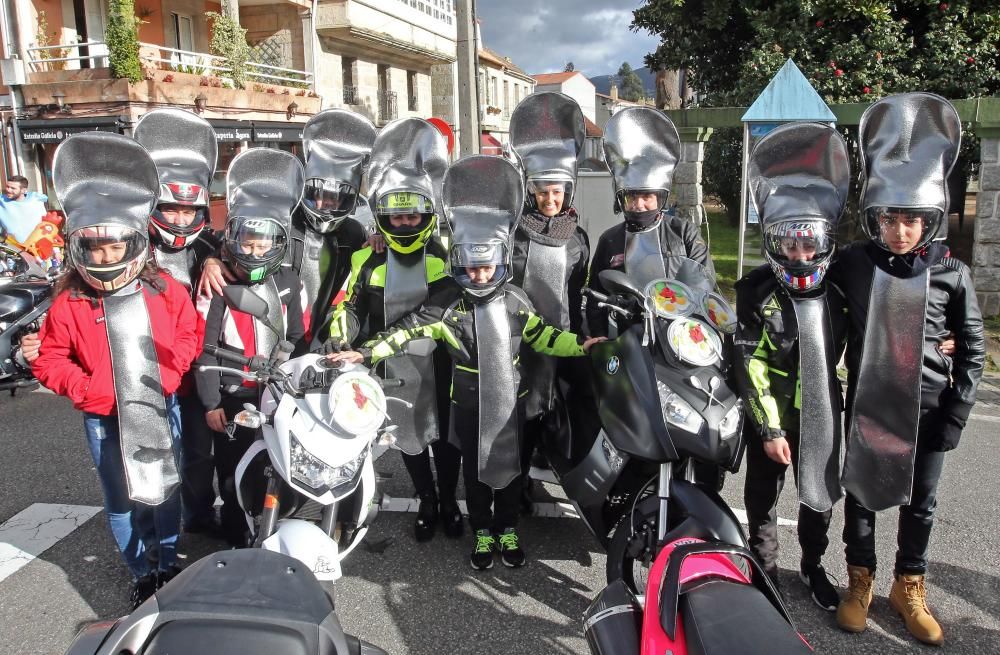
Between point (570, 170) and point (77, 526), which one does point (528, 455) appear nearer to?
point (570, 170)

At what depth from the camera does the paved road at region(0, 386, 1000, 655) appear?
312 centimetres

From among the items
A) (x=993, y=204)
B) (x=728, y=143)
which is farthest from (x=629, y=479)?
(x=728, y=143)

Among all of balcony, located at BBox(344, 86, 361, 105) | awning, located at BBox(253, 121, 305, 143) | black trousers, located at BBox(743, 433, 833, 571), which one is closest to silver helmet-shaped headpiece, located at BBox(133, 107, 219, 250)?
black trousers, located at BBox(743, 433, 833, 571)

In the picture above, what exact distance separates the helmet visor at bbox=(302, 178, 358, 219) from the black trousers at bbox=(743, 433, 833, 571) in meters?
2.49

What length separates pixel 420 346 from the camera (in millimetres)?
3582

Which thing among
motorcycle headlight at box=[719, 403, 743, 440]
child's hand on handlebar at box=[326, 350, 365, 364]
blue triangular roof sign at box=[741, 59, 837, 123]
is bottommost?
motorcycle headlight at box=[719, 403, 743, 440]

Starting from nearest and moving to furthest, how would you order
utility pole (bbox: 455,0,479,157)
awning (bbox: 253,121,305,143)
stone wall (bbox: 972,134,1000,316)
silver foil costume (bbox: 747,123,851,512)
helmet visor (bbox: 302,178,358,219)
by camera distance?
silver foil costume (bbox: 747,123,851,512) < helmet visor (bbox: 302,178,358,219) < stone wall (bbox: 972,134,1000,316) < utility pole (bbox: 455,0,479,157) < awning (bbox: 253,121,305,143)

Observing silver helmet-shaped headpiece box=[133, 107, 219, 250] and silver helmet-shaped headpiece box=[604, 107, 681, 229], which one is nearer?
silver helmet-shaped headpiece box=[133, 107, 219, 250]

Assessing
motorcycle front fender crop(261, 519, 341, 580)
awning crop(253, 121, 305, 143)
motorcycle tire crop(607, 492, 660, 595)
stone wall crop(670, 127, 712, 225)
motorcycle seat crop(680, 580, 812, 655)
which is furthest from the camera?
awning crop(253, 121, 305, 143)

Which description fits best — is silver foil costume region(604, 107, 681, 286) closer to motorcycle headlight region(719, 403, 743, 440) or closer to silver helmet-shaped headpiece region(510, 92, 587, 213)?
silver helmet-shaped headpiece region(510, 92, 587, 213)

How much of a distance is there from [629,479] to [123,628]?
1.96 meters

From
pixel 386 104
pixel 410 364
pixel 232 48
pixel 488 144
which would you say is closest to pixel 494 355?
pixel 410 364

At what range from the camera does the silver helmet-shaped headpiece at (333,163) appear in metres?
4.20

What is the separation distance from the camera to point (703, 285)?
10.2 feet
